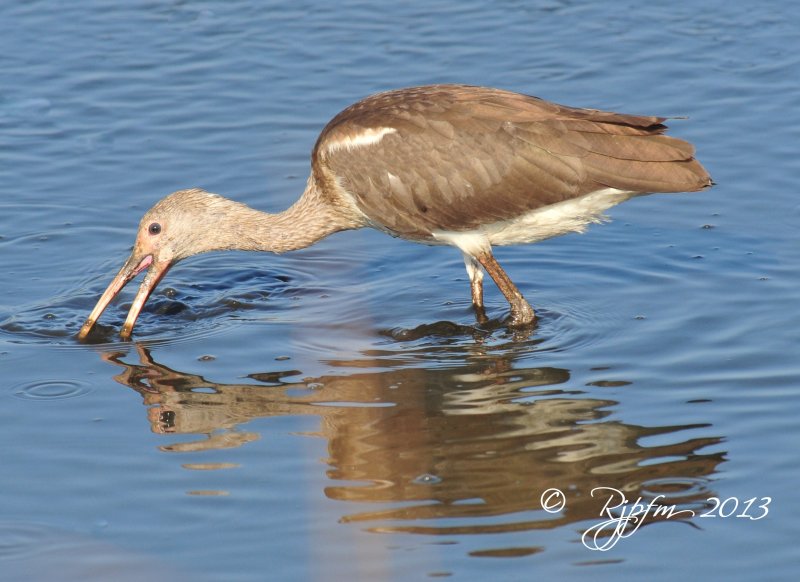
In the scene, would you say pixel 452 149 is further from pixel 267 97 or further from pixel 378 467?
pixel 267 97

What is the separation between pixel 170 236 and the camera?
8336 millimetres

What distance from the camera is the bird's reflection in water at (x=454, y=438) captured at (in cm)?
590

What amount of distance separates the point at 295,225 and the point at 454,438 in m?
2.34

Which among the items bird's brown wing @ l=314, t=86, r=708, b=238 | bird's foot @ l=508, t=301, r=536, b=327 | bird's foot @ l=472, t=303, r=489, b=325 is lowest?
bird's foot @ l=472, t=303, r=489, b=325

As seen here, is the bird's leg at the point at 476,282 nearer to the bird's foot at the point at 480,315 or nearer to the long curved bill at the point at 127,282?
the bird's foot at the point at 480,315

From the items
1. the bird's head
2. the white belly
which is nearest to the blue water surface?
the bird's head

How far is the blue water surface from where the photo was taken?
570cm

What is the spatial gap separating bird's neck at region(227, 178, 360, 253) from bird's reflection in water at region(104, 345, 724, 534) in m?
1.08

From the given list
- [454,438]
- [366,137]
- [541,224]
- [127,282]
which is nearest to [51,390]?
[127,282]

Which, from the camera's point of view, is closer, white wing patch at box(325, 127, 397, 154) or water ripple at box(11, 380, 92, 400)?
water ripple at box(11, 380, 92, 400)

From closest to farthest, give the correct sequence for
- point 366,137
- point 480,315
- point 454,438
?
point 454,438 → point 366,137 → point 480,315

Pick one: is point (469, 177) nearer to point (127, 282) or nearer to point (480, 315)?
point (480, 315)

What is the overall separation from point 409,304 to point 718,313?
1780mm

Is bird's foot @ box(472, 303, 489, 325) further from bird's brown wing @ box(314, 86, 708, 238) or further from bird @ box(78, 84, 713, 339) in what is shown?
bird's brown wing @ box(314, 86, 708, 238)
